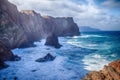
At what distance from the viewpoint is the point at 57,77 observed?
70.3 feet

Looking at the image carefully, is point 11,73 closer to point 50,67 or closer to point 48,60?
point 50,67

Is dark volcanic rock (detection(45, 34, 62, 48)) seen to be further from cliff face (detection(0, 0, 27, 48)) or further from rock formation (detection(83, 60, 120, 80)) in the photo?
rock formation (detection(83, 60, 120, 80))

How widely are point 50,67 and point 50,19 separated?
8464 cm

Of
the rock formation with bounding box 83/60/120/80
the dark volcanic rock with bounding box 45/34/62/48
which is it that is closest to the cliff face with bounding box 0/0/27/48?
the dark volcanic rock with bounding box 45/34/62/48

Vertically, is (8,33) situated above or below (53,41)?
above

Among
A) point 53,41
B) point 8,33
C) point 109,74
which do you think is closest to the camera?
point 109,74

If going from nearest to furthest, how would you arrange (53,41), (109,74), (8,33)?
(109,74) → (8,33) → (53,41)

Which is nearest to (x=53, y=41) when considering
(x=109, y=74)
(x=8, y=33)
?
(x=8, y=33)

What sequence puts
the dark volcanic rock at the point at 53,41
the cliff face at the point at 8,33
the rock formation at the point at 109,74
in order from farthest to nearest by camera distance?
the dark volcanic rock at the point at 53,41
the cliff face at the point at 8,33
the rock formation at the point at 109,74

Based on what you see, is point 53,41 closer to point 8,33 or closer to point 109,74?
point 8,33

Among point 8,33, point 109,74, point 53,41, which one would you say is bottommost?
point 53,41

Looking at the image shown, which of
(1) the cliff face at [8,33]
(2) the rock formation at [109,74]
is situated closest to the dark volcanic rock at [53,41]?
(1) the cliff face at [8,33]

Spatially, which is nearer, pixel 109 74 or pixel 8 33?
pixel 109 74

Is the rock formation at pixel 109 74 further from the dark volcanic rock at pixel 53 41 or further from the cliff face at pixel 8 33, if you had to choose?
the dark volcanic rock at pixel 53 41
